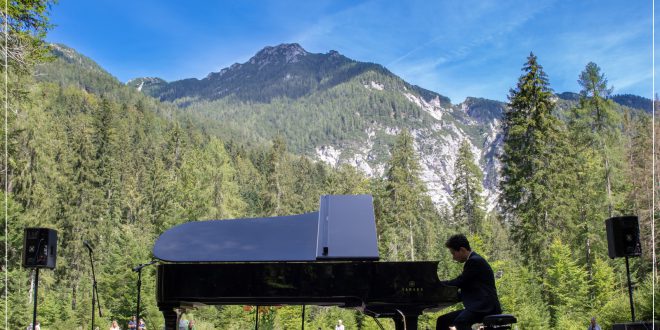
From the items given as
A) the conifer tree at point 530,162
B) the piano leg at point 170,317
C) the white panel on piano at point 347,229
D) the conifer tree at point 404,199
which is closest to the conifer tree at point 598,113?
the conifer tree at point 530,162

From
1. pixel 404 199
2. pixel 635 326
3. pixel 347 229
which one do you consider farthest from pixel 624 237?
pixel 404 199

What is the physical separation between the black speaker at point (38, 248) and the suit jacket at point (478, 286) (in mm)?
6504

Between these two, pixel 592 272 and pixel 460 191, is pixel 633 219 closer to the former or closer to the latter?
pixel 592 272

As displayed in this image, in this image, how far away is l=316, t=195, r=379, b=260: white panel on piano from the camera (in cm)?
677

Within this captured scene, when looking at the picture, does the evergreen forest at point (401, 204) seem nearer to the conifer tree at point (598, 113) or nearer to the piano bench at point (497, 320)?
the conifer tree at point (598, 113)

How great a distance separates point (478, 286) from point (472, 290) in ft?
0.28

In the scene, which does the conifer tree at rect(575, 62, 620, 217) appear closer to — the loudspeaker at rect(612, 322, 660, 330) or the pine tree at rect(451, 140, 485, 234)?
the pine tree at rect(451, 140, 485, 234)

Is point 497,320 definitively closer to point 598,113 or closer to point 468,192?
point 598,113

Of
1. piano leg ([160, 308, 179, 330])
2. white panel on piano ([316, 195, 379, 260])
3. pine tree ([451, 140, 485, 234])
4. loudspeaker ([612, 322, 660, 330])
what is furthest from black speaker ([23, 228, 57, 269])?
pine tree ([451, 140, 485, 234])

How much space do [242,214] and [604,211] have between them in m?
26.7

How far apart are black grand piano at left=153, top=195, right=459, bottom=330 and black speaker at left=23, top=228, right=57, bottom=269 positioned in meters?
2.38

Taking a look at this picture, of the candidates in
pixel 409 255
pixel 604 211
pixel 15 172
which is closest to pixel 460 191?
pixel 409 255

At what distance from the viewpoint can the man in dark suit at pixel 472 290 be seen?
5969 millimetres

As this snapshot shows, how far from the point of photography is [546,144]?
89.6 ft
